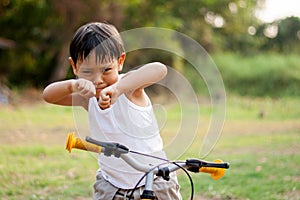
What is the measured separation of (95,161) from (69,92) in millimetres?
5337

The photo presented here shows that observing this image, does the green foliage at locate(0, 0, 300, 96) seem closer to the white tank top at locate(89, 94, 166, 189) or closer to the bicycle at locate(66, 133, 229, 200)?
the white tank top at locate(89, 94, 166, 189)

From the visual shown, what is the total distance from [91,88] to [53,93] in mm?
454

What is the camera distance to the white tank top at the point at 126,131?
301 cm

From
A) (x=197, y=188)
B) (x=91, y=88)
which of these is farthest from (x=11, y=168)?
(x=91, y=88)

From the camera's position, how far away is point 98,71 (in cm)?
286

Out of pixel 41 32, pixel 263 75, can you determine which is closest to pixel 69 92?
pixel 41 32

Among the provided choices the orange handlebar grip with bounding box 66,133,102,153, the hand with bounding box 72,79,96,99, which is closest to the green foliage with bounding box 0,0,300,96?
the hand with bounding box 72,79,96,99

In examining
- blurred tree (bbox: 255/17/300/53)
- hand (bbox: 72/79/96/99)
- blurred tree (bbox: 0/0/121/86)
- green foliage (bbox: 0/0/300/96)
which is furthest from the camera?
A: blurred tree (bbox: 255/17/300/53)

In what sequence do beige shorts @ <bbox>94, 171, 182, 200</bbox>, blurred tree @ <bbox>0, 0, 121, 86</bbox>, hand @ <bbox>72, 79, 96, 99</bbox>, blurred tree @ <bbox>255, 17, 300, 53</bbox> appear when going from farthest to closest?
blurred tree @ <bbox>255, 17, 300, 53</bbox>
blurred tree @ <bbox>0, 0, 121, 86</bbox>
beige shorts @ <bbox>94, 171, 182, 200</bbox>
hand @ <bbox>72, 79, 96, 99</bbox>

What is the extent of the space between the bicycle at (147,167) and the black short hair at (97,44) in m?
0.55

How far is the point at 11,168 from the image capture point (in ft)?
23.0

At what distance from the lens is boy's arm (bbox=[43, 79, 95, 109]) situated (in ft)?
8.50

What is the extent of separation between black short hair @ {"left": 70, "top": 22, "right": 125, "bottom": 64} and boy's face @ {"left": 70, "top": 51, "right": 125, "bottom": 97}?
1.0 inches

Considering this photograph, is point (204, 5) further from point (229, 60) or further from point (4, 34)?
point (4, 34)
